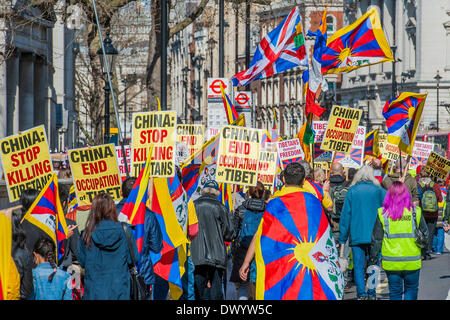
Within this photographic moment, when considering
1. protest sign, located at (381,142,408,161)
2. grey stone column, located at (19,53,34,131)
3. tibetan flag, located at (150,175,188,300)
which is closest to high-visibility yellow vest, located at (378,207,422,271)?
tibetan flag, located at (150,175,188,300)

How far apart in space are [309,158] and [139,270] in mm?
10490

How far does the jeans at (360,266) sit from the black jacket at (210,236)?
2.06 m

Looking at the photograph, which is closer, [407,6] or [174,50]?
[407,6]

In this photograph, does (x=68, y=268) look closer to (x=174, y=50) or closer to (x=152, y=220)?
(x=152, y=220)

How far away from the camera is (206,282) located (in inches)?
462

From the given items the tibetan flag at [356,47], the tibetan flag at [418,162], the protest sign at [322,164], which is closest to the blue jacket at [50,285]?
the tibetan flag at [356,47]

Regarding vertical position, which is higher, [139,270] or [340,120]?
[340,120]

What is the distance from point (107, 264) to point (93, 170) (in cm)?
303

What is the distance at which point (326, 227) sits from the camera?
9031 mm

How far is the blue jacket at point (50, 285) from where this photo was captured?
8344mm

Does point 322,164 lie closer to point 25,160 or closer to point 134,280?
point 25,160

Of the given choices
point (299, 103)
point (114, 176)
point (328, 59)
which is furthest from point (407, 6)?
point (114, 176)

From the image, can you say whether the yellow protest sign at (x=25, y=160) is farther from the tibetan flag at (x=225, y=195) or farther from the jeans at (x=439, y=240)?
the jeans at (x=439, y=240)

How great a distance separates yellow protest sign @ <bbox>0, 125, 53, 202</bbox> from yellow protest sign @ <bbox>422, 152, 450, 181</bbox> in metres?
11.2
